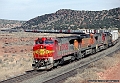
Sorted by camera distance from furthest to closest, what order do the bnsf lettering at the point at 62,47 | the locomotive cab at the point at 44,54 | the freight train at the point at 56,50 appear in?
1. the bnsf lettering at the point at 62,47
2. the freight train at the point at 56,50
3. the locomotive cab at the point at 44,54

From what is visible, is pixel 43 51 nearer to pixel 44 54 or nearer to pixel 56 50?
pixel 44 54

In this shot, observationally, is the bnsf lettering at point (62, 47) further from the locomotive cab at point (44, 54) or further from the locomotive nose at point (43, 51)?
the locomotive nose at point (43, 51)

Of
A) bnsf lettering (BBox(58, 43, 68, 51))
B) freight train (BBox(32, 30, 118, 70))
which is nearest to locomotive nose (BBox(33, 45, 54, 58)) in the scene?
freight train (BBox(32, 30, 118, 70))

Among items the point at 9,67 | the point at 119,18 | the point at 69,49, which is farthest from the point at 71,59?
the point at 119,18

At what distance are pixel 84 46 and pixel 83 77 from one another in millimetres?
17754

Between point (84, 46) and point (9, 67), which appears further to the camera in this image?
point (84, 46)

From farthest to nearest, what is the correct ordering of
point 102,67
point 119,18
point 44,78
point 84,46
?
1. point 119,18
2. point 84,46
3. point 102,67
4. point 44,78

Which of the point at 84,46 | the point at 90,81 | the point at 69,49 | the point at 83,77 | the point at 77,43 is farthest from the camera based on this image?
the point at 84,46

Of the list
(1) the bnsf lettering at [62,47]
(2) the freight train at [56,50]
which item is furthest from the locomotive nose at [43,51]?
(1) the bnsf lettering at [62,47]

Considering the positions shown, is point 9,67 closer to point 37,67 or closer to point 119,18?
point 37,67

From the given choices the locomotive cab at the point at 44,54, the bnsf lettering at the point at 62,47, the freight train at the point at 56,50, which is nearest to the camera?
the locomotive cab at the point at 44,54

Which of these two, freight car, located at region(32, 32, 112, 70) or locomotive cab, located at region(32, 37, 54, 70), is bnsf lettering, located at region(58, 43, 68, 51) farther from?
locomotive cab, located at region(32, 37, 54, 70)

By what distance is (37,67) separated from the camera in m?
26.4

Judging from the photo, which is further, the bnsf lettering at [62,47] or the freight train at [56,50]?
the bnsf lettering at [62,47]
